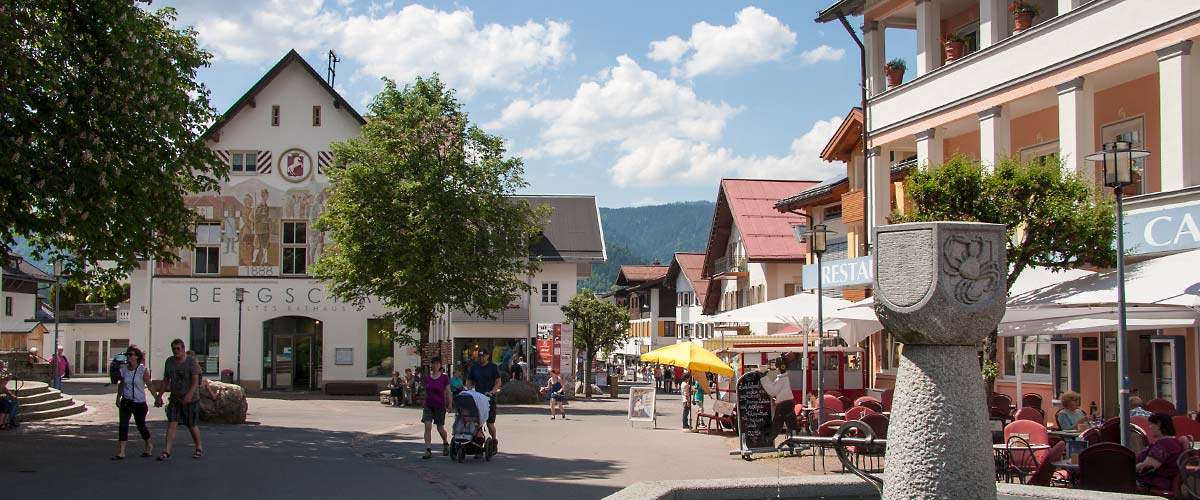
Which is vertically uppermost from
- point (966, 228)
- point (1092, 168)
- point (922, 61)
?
point (922, 61)

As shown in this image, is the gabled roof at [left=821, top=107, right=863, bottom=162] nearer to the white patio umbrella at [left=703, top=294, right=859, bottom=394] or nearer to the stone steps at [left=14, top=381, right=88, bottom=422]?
the white patio umbrella at [left=703, top=294, right=859, bottom=394]

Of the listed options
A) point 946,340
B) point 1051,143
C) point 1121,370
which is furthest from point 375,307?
point 946,340

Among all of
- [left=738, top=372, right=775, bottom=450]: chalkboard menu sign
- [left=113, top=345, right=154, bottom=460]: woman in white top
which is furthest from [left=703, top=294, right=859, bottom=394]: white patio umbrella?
[left=113, top=345, right=154, bottom=460]: woman in white top

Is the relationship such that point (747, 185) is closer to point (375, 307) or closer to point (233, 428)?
point (375, 307)

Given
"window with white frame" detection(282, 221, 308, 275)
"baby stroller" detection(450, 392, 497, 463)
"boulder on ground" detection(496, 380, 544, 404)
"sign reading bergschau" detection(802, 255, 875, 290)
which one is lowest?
"boulder on ground" detection(496, 380, 544, 404)

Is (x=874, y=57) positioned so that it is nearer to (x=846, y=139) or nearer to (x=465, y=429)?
(x=846, y=139)

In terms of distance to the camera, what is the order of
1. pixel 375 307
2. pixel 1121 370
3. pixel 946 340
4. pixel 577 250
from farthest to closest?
1. pixel 577 250
2. pixel 375 307
3. pixel 1121 370
4. pixel 946 340

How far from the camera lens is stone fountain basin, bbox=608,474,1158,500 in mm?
7707

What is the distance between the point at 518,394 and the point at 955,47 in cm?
1863

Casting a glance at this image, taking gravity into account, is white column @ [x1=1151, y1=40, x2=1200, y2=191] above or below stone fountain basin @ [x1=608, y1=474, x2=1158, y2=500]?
above

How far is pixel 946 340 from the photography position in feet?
19.7

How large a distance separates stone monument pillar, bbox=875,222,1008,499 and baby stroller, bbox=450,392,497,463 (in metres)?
10.0

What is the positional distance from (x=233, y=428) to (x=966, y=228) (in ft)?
60.1

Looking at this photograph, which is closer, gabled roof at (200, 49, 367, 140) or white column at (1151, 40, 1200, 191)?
white column at (1151, 40, 1200, 191)
